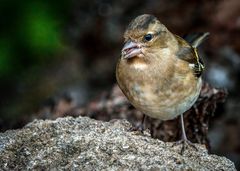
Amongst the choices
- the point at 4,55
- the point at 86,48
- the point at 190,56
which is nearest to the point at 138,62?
the point at 190,56

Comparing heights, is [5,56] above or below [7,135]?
above

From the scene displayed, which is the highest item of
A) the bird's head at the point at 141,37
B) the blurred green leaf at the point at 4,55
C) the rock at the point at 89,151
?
the blurred green leaf at the point at 4,55

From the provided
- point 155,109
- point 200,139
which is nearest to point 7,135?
point 155,109

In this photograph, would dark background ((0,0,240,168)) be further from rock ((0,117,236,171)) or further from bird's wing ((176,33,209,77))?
rock ((0,117,236,171))

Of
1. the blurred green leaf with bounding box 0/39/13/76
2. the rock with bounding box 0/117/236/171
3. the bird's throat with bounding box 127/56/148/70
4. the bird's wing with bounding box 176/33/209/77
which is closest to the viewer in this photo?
the rock with bounding box 0/117/236/171

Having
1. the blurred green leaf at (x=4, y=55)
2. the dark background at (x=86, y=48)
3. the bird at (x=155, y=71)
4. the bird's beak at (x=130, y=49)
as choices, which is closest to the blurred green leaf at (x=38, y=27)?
the dark background at (x=86, y=48)

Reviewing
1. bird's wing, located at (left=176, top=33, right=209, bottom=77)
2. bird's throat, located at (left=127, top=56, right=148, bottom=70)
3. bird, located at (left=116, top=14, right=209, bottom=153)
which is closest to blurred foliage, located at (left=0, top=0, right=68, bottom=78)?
bird's wing, located at (left=176, top=33, right=209, bottom=77)

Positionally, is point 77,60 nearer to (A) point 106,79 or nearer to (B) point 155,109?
(A) point 106,79

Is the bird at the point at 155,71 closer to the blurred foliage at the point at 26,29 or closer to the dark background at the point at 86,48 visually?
the dark background at the point at 86,48
